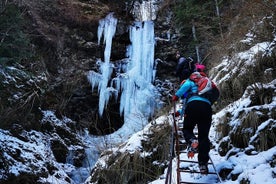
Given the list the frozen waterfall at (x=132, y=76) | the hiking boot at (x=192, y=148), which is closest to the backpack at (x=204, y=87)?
the hiking boot at (x=192, y=148)

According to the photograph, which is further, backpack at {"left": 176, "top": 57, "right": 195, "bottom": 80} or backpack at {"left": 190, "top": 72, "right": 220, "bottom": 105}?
backpack at {"left": 176, "top": 57, "right": 195, "bottom": 80}

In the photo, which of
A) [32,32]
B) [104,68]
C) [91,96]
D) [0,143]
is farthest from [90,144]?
[32,32]

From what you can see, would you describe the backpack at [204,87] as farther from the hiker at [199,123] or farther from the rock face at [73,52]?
the rock face at [73,52]

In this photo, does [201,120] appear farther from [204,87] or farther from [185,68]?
[185,68]

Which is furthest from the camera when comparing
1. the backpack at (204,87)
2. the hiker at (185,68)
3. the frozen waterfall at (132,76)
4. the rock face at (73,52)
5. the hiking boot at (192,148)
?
the rock face at (73,52)

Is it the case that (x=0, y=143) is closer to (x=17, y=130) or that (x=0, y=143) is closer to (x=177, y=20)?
(x=17, y=130)

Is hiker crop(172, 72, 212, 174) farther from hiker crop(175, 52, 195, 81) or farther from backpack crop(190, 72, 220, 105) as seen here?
hiker crop(175, 52, 195, 81)

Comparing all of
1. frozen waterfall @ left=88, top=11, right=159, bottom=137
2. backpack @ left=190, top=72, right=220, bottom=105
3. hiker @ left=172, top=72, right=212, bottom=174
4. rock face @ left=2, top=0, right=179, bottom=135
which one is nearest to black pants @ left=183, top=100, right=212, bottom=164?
hiker @ left=172, top=72, right=212, bottom=174

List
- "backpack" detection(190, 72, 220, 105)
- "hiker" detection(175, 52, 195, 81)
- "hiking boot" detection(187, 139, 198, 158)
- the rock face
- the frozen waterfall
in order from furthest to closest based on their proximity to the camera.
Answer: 1. the rock face
2. the frozen waterfall
3. "hiker" detection(175, 52, 195, 81)
4. "backpack" detection(190, 72, 220, 105)
5. "hiking boot" detection(187, 139, 198, 158)

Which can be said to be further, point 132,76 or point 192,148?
point 132,76

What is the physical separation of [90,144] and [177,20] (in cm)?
641

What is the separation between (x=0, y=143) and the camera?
9.28m

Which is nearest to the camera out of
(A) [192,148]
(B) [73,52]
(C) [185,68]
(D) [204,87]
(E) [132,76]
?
(A) [192,148]

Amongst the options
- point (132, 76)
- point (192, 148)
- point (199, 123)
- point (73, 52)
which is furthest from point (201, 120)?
point (73, 52)
